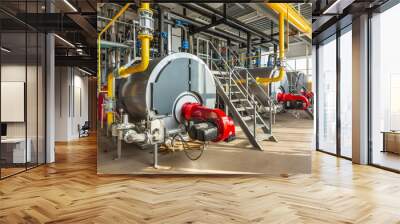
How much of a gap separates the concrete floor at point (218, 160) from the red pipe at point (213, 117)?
0.40 m

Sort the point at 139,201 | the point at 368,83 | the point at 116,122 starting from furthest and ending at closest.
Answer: the point at 368,83 < the point at 116,122 < the point at 139,201

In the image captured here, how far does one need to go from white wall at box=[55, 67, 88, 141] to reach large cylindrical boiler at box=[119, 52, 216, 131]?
5.77 m

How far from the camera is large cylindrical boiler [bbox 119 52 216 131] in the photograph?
3779 millimetres

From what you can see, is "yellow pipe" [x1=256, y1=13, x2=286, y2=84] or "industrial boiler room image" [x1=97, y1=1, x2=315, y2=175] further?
"yellow pipe" [x1=256, y1=13, x2=286, y2=84]

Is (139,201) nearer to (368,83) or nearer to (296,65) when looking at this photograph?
(296,65)

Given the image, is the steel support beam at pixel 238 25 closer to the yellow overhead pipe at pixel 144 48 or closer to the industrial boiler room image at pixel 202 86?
the industrial boiler room image at pixel 202 86

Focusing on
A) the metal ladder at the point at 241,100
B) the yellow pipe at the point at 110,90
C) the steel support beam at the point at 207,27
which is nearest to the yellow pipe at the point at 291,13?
the steel support beam at the point at 207,27

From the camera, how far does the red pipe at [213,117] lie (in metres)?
3.44

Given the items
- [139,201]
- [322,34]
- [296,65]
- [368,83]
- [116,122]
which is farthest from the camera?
[322,34]

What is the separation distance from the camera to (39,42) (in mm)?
4855

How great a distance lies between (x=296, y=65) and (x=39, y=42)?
13.7 feet

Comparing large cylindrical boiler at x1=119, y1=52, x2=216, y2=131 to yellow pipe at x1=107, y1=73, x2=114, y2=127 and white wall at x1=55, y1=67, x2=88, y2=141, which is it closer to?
yellow pipe at x1=107, y1=73, x2=114, y2=127

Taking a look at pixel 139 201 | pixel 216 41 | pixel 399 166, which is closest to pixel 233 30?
pixel 216 41

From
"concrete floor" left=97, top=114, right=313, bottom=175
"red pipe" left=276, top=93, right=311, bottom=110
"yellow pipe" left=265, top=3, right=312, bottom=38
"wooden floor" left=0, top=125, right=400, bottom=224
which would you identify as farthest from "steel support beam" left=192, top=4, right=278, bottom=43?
"wooden floor" left=0, top=125, right=400, bottom=224
